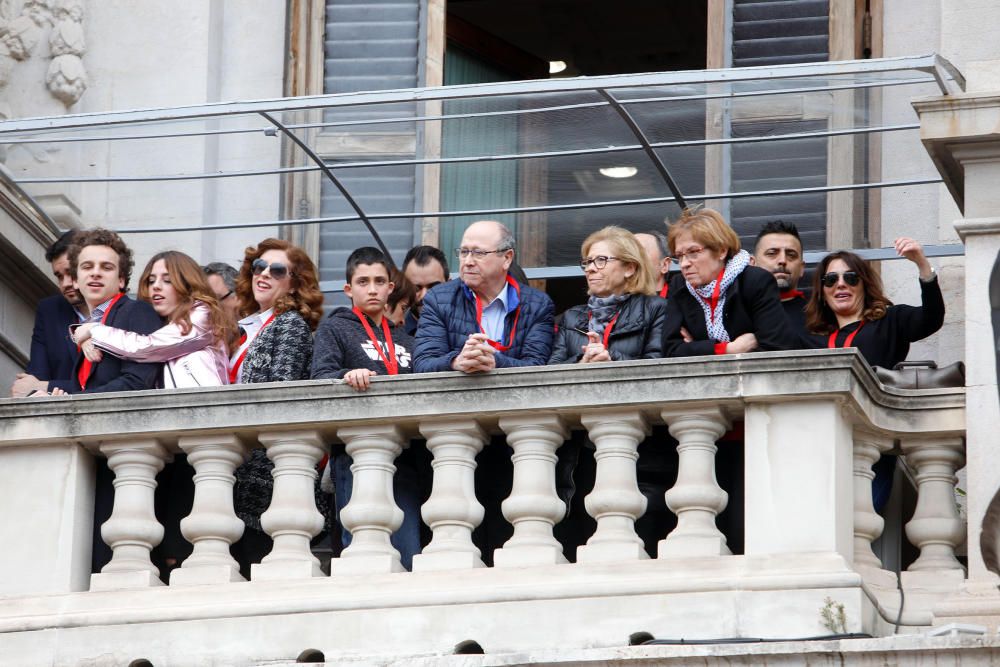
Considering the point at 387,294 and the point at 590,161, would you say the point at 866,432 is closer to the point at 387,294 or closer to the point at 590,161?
the point at 387,294

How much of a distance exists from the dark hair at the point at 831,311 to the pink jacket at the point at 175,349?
245cm

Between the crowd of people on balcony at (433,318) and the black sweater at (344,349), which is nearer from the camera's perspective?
the crowd of people on balcony at (433,318)

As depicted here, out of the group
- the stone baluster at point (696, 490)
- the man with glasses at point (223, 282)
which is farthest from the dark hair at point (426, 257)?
the stone baluster at point (696, 490)

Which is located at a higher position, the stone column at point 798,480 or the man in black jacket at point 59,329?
the man in black jacket at point 59,329

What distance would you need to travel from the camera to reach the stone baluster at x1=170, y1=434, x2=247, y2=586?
9.69m

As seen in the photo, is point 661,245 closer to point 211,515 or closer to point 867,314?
point 867,314

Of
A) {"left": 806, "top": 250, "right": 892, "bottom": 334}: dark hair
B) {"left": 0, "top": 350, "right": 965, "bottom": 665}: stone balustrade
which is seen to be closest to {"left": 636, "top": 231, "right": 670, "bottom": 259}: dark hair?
{"left": 806, "top": 250, "right": 892, "bottom": 334}: dark hair

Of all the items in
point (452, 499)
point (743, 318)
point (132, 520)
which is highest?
point (743, 318)

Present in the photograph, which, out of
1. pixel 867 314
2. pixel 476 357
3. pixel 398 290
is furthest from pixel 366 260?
pixel 867 314

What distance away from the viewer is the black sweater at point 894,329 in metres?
10.2

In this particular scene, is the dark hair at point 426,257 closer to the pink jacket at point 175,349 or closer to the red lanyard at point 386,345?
the red lanyard at point 386,345

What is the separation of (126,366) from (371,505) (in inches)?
55.5

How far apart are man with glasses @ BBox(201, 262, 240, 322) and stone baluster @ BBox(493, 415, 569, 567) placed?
217 centimetres

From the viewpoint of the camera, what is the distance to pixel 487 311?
10023 millimetres
